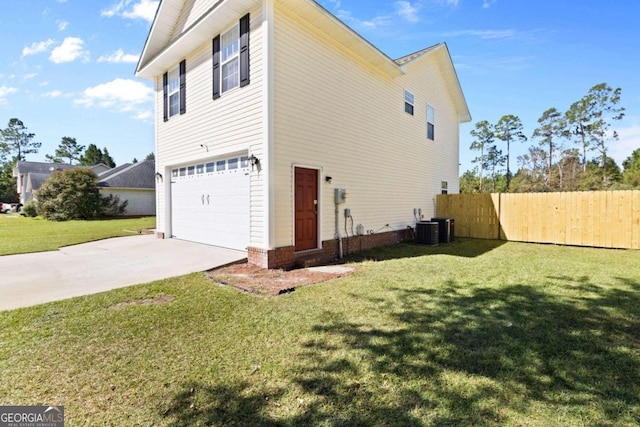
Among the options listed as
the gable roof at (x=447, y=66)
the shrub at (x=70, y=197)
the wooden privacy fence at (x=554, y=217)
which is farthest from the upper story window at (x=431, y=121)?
the shrub at (x=70, y=197)

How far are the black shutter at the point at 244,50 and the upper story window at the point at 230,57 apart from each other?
310 mm

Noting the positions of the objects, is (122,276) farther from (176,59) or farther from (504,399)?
(176,59)

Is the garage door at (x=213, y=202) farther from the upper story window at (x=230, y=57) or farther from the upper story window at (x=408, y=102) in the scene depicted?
the upper story window at (x=408, y=102)

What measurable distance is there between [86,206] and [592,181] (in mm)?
42485

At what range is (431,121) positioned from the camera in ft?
44.4

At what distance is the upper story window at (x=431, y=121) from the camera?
43.5 ft

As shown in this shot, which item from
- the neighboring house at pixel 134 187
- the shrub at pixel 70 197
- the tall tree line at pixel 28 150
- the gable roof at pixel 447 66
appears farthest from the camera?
the tall tree line at pixel 28 150

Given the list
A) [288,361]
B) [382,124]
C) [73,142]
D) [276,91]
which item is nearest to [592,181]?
[382,124]

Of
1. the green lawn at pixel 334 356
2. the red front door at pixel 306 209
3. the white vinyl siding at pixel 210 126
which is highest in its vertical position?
the white vinyl siding at pixel 210 126

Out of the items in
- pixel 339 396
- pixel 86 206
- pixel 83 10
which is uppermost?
pixel 83 10

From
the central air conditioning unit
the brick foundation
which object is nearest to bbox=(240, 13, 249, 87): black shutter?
the brick foundation

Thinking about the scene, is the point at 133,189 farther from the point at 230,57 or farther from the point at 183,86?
the point at 230,57

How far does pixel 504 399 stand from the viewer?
2270 mm

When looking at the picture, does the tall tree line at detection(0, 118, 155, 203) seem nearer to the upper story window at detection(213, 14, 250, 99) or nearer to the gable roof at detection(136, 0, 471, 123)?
the gable roof at detection(136, 0, 471, 123)
